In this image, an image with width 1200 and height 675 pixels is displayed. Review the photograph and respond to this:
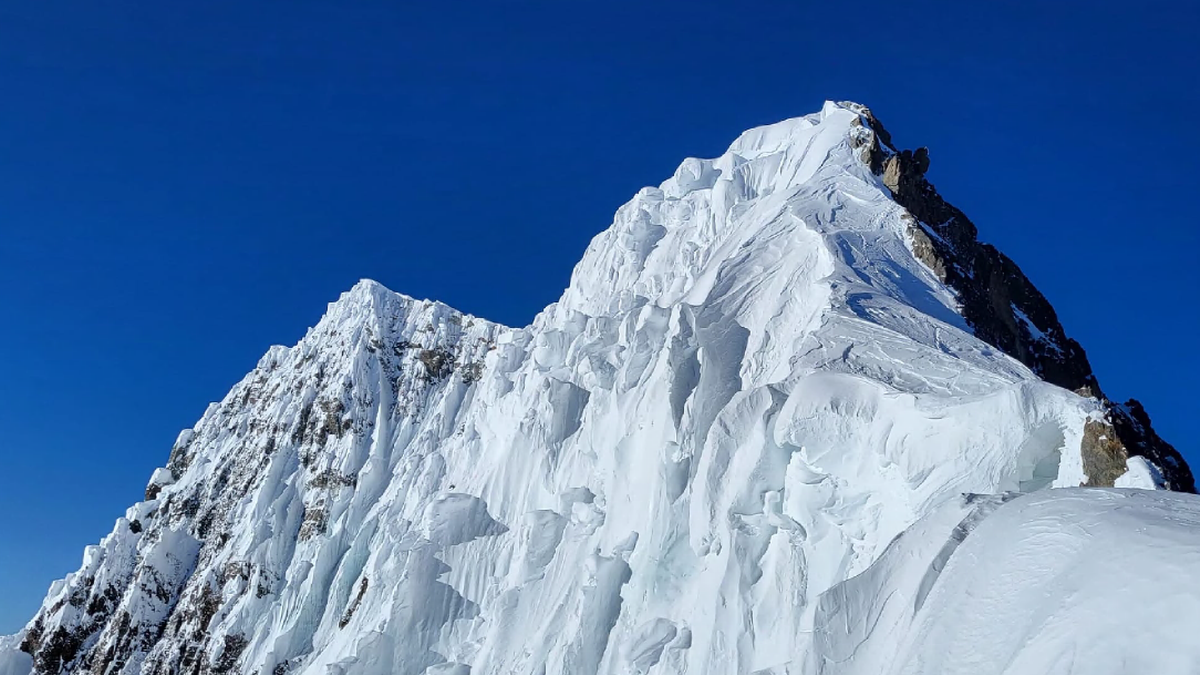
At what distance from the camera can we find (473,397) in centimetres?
4956

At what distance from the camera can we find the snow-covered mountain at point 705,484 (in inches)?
407

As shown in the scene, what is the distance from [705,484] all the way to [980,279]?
59.1 ft

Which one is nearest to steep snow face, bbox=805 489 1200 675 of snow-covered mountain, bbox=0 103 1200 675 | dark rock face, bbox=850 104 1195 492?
snow-covered mountain, bbox=0 103 1200 675

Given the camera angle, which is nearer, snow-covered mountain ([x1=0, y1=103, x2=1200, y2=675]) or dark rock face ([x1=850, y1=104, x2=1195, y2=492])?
snow-covered mountain ([x1=0, y1=103, x2=1200, y2=675])

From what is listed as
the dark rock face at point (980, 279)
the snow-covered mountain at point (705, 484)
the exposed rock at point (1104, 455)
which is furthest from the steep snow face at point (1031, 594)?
the dark rock face at point (980, 279)

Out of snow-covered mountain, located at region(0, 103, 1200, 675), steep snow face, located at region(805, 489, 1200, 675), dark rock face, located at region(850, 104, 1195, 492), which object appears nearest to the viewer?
steep snow face, located at region(805, 489, 1200, 675)

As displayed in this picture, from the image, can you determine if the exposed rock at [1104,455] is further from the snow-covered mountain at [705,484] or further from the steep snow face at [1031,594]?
the steep snow face at [1031,594]

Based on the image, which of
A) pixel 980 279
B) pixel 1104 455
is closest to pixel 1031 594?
pixel 1104 455

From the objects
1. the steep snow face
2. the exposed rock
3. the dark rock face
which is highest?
the dark rock face

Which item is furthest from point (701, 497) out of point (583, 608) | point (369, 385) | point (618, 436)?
point (369, 385)

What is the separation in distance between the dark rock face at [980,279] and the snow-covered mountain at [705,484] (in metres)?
0.19

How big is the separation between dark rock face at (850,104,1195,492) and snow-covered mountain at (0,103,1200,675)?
191 millimetres

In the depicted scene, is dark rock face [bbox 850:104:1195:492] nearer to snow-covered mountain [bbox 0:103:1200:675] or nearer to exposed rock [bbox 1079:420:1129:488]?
snow-covered mountain [bbox 0:103:1200:675]

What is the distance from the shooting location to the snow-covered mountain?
33.9ft
